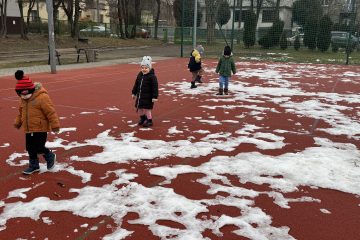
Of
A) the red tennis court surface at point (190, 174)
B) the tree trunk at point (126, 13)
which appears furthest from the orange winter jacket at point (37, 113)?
the tree trunk at point (126, 13)

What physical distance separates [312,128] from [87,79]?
8.72 metres

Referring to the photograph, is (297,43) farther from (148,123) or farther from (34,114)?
(34,114)

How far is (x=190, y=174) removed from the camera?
5.08 m

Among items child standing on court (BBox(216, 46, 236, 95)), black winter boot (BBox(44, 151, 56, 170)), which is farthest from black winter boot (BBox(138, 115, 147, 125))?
child standing on court (BBox(216, 46, 236, 95))

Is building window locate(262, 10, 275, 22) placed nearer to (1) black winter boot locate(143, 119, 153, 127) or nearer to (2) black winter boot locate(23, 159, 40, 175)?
(1) black winter boot locate(143, 119, 153, 127)

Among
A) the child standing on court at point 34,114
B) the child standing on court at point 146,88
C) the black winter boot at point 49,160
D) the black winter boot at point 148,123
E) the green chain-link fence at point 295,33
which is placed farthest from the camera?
the green chain-link fence at point 295,33

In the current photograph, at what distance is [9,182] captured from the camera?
188 inches

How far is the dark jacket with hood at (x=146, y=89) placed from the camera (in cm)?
724

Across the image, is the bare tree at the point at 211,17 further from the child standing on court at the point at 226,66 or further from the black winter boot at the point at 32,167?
the black winter boot at the point at 32,167

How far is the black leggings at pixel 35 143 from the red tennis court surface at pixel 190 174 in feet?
1.02

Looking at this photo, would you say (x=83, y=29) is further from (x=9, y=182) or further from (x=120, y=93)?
(x=9, y=182)

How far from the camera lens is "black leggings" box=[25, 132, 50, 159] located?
16.2 feet

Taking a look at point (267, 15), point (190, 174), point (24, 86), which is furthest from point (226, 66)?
point (267, 15)

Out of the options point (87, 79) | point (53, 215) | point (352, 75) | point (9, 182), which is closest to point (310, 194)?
point (53, 215)
